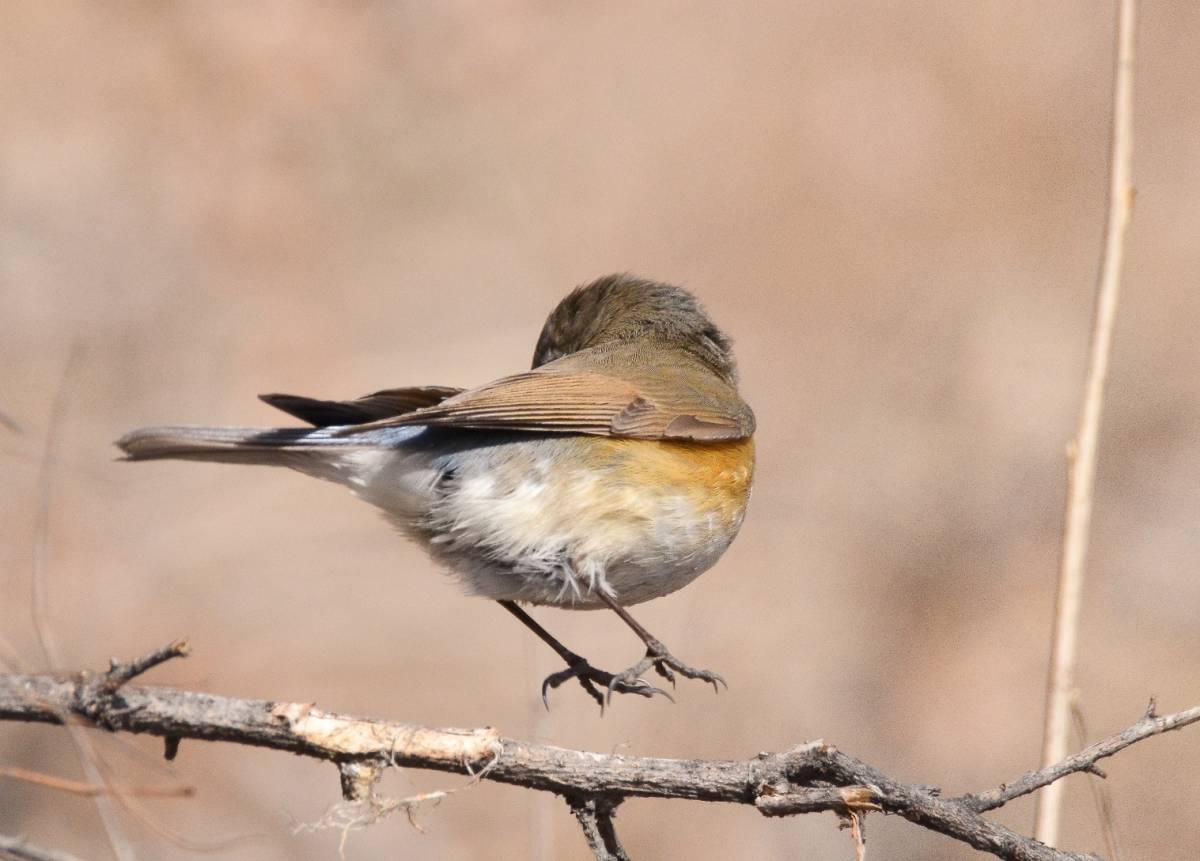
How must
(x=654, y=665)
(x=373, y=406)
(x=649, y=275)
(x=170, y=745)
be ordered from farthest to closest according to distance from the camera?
1. (x=649, y=275)
2. (x=373, y=406)
3. (x=654, y=665)
4. (x=170, y=745)

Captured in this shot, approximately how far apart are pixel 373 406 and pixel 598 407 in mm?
769

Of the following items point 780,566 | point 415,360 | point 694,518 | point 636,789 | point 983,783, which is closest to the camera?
point 636,789

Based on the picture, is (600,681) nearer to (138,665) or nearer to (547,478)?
(547,478)

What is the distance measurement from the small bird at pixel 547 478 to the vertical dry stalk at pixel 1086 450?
0.98 meters

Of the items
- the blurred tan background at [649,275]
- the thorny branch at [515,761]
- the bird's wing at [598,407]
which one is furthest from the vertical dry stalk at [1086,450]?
the blurred tan background at [649,275]

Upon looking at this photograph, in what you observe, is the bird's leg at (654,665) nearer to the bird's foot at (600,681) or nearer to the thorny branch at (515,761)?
the bird's foot at (600,681)

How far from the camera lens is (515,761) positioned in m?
3.05

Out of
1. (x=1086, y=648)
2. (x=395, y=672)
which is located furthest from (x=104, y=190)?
(x=1086, y=648)

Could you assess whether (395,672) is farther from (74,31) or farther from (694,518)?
(74,31)

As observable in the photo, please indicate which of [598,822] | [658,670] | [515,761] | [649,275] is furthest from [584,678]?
[649,275]

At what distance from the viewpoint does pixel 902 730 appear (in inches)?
299

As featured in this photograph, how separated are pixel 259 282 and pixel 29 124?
2149 millimetres

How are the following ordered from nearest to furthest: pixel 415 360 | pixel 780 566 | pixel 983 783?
pixel 983 783, pixel 780 566, pixel 415 360

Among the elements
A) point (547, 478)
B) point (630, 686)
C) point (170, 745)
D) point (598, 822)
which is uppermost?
point (547, 478)
